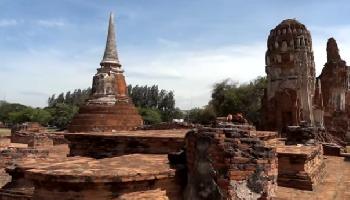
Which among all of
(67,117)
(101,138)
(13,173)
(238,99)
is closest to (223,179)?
(101,138)

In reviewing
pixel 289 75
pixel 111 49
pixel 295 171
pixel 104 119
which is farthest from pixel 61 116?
pixel 295 171

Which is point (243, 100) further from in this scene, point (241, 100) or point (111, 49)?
point (111, 49)

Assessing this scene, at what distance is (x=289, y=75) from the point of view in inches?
744

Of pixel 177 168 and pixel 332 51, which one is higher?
pixel 332 51

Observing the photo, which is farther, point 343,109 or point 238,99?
point 238,99

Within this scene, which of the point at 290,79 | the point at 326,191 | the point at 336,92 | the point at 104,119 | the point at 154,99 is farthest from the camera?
the point at 154,99

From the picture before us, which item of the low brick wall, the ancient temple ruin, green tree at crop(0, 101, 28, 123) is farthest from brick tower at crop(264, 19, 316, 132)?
green tree at crop(0, 101, 28, 123)

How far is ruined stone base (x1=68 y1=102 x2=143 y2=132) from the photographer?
17.9 meters

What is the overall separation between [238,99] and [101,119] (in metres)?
21.5

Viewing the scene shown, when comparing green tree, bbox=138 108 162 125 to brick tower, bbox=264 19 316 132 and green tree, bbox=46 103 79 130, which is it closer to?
green tree, bbox=46 103 79 130

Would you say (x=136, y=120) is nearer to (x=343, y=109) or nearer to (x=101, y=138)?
Result: (x=101, y=138)

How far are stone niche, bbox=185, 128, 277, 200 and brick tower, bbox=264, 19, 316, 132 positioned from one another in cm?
1438

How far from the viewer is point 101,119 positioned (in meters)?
18.0

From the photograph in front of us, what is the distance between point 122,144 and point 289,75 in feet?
45.4
